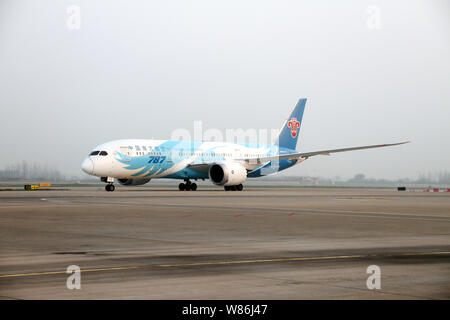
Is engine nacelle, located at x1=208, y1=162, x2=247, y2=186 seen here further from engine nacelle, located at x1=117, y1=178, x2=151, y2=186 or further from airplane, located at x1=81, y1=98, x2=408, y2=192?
engine nacelle, located at x1=117, y1=178, x2=151, y2=186

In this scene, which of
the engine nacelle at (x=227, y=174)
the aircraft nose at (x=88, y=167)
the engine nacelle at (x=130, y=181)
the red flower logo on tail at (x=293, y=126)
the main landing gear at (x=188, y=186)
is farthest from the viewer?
the red flower logo on tail at (x=293, y=126)

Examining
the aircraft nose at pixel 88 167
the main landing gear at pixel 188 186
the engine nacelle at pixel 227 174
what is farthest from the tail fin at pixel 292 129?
the aircraft nose at pixel 88 167

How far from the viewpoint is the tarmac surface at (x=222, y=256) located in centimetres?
900

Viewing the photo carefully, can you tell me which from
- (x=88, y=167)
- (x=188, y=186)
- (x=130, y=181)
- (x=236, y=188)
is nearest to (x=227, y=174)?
(x=236, y=188)

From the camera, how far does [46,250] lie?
45.5 ft

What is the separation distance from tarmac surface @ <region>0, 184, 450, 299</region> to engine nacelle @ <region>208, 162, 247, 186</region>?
3074 centimetres

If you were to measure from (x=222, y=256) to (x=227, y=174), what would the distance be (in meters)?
42.0

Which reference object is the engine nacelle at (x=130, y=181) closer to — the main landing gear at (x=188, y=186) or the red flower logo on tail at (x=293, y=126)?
the main landing gear at (x=188, y=186)

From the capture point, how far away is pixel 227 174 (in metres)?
55.0

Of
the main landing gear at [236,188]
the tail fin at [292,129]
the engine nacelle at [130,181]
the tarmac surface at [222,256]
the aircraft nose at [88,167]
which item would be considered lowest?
the tarmac surface at [222,256]

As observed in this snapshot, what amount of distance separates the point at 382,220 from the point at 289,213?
437cm

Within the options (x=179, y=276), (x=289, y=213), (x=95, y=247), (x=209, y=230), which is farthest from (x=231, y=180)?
(x=179, y=276)

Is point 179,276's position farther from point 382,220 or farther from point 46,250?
point 382,220

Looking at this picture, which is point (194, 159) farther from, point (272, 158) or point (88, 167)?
point (88, 167)
